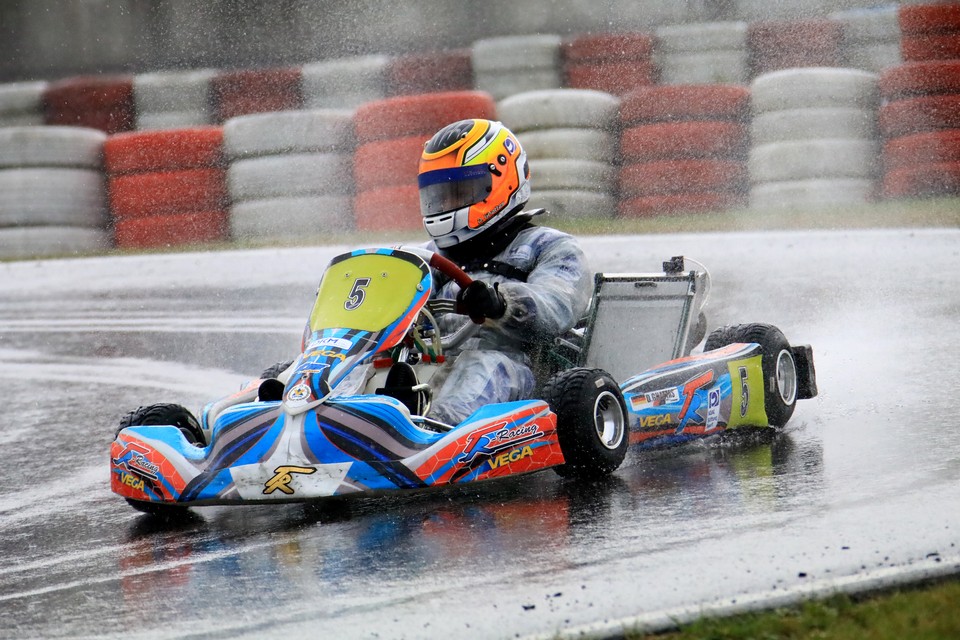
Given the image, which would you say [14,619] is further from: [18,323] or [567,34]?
[567,34]

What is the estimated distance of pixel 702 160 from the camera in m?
10.2

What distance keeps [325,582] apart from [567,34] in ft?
30.1

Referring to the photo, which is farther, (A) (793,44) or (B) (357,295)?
(A) (793,44)

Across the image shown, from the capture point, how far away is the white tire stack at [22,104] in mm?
12320

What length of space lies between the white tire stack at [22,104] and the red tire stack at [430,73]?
326 centimetres

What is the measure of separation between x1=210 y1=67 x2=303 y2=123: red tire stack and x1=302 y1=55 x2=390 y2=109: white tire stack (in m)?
0.20

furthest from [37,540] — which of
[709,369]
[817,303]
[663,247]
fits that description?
[663,247]

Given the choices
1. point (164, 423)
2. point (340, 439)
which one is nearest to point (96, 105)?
point (164, 423)

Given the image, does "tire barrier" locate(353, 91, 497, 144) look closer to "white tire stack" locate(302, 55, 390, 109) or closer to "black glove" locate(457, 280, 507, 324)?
"white tire stack" locate(302, 55, 390, 109)

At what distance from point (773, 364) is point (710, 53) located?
20.9 feet

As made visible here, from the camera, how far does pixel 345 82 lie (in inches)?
467

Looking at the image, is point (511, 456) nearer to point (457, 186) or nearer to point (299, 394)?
point (299, 394)

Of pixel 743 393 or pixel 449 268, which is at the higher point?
pixel 449 268

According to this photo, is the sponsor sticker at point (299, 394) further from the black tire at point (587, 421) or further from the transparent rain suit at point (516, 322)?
the black tire at point (587, 421)
